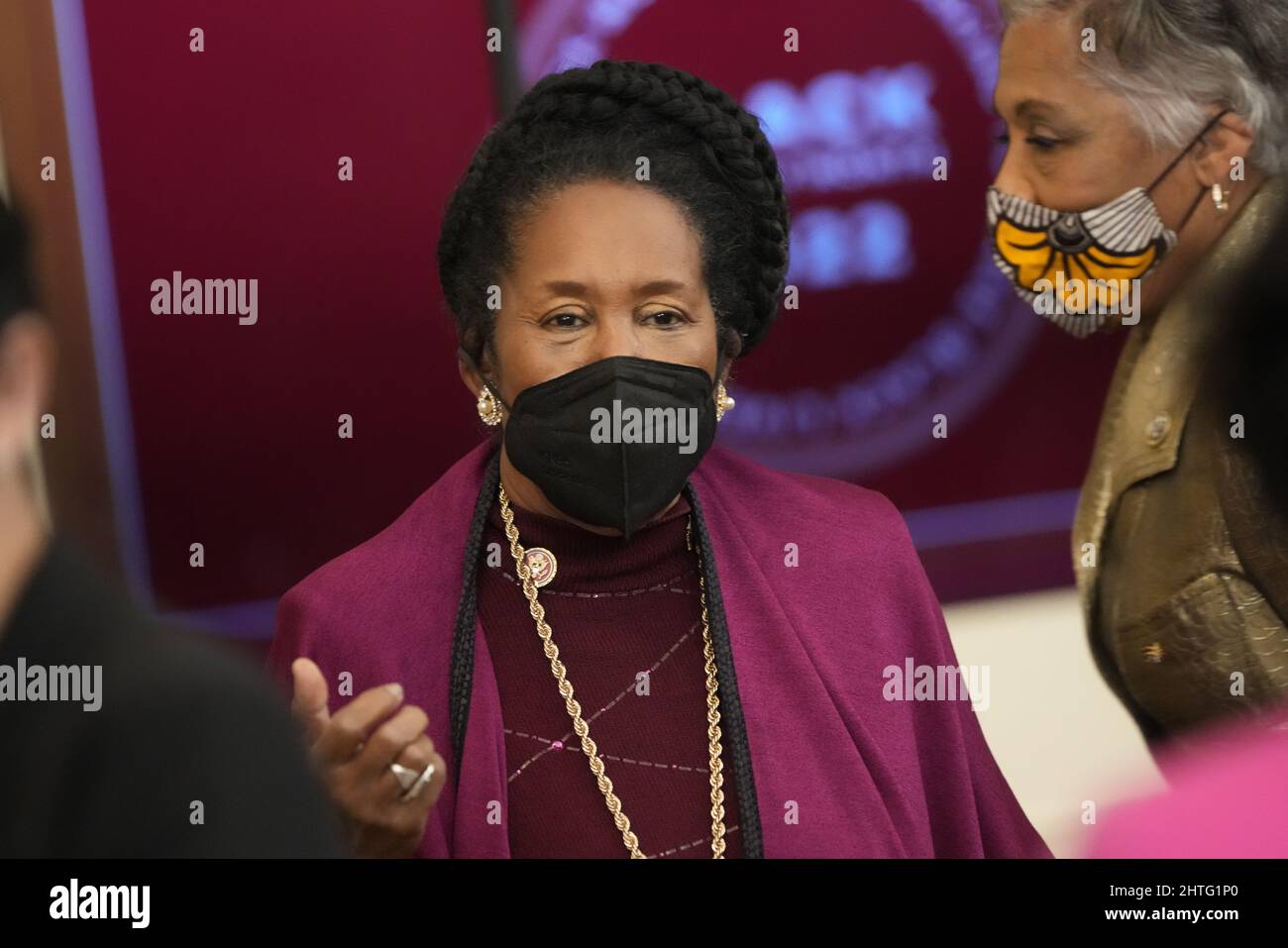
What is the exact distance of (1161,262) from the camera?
2.72 meters

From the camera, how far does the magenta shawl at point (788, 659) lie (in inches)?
91.1

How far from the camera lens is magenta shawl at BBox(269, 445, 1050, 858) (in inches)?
91.1

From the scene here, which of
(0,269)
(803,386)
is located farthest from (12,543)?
(803,386)

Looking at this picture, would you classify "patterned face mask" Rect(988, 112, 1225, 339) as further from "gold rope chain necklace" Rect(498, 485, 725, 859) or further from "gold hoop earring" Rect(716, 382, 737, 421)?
"gold rope chain necklace" Rect(498, 485, 725, 859)

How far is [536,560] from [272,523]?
68cm

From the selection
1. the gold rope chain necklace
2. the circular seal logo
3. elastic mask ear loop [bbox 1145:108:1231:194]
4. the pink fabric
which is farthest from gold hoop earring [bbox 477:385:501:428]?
the pink fabric

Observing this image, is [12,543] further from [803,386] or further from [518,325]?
[803,386]

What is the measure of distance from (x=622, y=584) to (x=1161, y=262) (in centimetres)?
103

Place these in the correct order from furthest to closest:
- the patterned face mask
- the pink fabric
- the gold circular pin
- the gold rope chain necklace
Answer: the patterned face mask, the gold circular pin, the gold rope chain necklace, the pink fabric

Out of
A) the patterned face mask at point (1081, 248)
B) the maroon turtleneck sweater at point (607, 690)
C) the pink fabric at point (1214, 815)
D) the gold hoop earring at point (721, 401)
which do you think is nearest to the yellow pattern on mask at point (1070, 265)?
the patterned face mask at point (1081, 248)

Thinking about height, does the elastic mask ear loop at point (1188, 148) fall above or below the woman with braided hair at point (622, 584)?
above

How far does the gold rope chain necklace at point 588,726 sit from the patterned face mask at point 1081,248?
0.81 m

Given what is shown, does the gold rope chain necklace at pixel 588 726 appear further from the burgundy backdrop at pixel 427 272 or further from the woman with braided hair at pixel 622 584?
the burgundy backdrop at pixel 427 272

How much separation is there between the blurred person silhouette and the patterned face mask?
1772 mm
